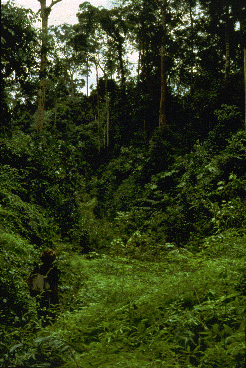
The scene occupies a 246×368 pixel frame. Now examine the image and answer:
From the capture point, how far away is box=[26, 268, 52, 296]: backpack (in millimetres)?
4672

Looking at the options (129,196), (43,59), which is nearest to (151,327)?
(43,59)

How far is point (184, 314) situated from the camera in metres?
3.39

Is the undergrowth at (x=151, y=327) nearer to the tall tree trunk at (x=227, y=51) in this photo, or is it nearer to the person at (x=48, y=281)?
the person at (x=48, y=281)

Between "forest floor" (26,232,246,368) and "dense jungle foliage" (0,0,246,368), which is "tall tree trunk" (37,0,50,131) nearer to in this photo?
"dense jungle foliage" (0,0,246,368)

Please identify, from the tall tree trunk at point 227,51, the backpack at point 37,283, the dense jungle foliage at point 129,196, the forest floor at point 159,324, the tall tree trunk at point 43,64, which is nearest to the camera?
the forest floor at point 159,324

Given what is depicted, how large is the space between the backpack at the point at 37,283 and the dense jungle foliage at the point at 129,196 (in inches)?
5.0

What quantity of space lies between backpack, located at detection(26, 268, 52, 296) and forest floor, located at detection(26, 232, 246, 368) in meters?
0.63

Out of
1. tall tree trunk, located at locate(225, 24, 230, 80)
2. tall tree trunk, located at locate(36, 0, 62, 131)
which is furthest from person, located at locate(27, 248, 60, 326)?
tall tree trunk, located at locate(225, 24, 230, 80)

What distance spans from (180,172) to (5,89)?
470 inches

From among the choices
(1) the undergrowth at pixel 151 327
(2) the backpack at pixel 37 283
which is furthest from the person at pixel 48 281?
(1) the undergrowth at pixel 151 327

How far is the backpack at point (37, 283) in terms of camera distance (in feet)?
15.3

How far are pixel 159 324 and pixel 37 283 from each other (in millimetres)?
2147

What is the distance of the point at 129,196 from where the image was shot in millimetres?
17328

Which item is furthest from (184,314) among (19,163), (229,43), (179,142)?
(229,43)
